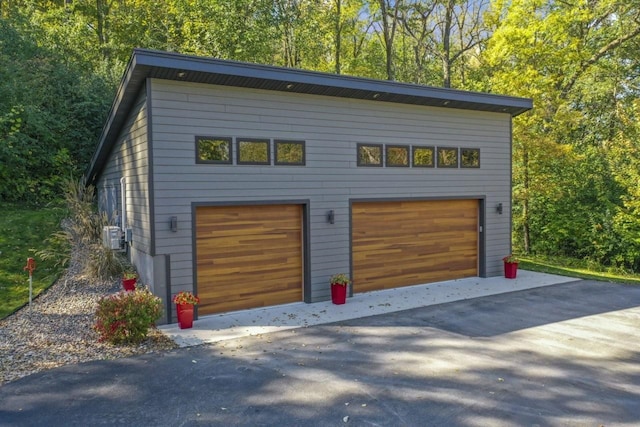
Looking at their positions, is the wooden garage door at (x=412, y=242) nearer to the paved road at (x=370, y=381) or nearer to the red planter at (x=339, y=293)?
the red planter at (x=339, y=293)

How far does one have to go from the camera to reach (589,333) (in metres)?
6.51

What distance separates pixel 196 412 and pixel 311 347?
208cm

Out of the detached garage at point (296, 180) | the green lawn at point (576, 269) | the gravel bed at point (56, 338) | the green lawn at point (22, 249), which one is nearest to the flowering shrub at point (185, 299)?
the detached garage at point (296, 180)

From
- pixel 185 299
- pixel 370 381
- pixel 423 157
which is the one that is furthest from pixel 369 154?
pixel 370 381

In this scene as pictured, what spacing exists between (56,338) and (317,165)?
5062mm

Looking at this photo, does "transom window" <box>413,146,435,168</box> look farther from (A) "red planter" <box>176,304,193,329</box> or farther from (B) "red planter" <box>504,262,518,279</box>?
(A) "red planter" <box>176,304,193,329</box>

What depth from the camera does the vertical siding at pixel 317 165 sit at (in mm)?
6930

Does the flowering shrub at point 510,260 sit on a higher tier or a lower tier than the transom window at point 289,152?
lower

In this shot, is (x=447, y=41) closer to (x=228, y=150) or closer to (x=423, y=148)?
(x=423, y=148)

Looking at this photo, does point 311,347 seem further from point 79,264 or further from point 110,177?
point 110,177

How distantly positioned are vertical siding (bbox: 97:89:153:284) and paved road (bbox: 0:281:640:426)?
7.90ft

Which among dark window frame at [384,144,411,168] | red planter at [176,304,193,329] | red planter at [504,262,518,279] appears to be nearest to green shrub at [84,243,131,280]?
red planter at [176,304,193,329]

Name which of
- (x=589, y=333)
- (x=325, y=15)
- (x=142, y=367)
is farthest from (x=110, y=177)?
(x=325, y=15)

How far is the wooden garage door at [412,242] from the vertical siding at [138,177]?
3997 mm
